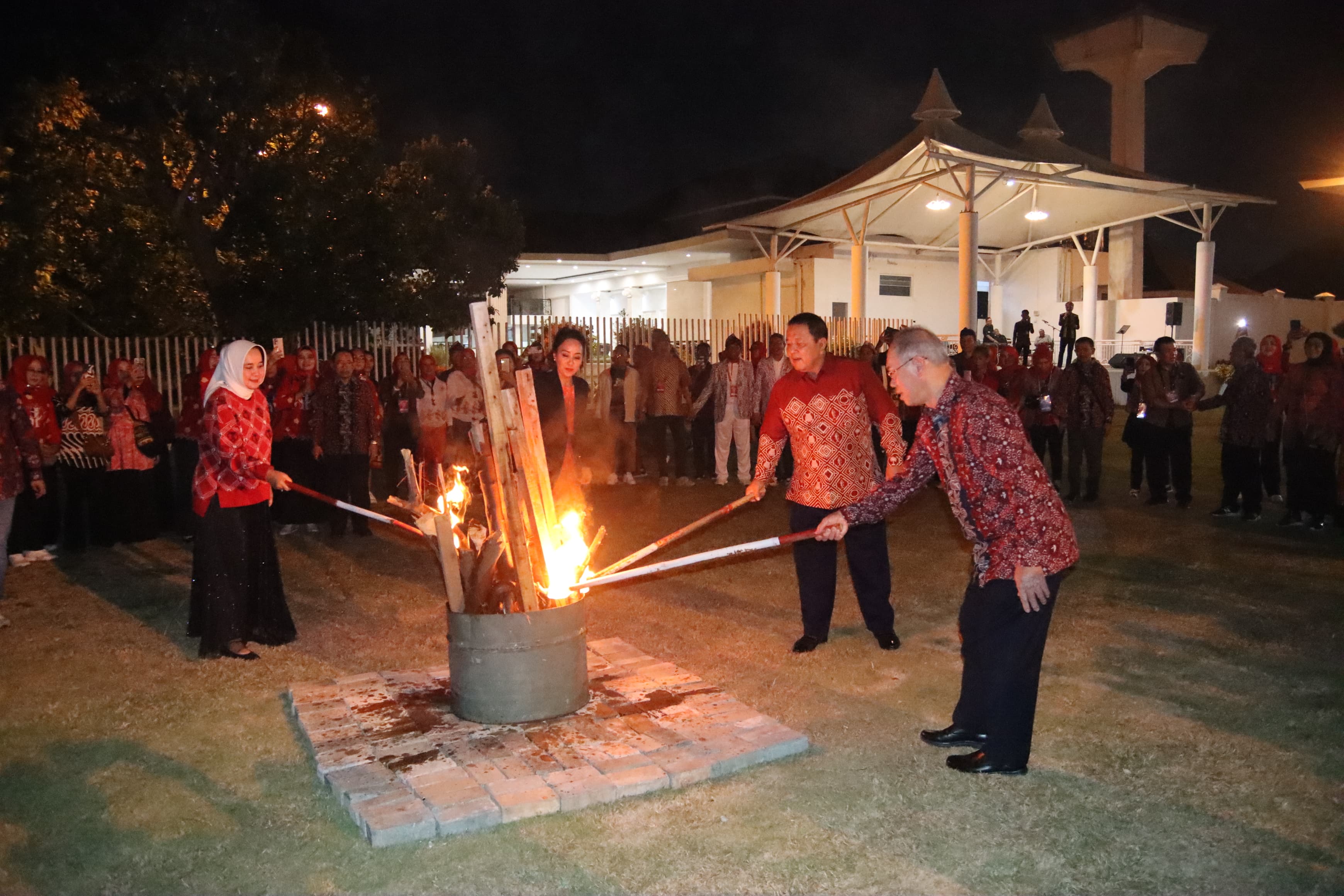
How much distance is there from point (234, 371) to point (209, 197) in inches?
497

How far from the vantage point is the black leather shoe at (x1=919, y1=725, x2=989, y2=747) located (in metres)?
4.58

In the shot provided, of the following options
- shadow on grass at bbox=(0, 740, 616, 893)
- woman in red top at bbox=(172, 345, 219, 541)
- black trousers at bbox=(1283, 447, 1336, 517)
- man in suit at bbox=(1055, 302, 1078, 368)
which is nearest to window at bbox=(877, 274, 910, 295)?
man in suit at bbox=(1055, 302, 1078, 368)

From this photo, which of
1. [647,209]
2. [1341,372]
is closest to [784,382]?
[1341,372]

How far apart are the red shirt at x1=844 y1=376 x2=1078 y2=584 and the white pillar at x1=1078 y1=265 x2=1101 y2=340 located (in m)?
26.5

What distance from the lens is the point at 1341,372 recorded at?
9.64 metres

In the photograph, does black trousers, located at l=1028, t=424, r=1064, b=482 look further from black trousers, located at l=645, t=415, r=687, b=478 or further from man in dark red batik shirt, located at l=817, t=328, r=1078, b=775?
man in dark red batik shirt, located at l=817, t=328, r=1078, b=775

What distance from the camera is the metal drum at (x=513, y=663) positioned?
474 cm

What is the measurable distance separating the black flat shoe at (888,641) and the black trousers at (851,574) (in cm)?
3

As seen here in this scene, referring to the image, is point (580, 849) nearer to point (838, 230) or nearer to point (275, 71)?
point (275, 71)

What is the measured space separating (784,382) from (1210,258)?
77.6 ft

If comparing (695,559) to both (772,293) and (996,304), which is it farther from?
(996,304)

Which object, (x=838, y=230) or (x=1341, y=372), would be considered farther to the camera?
(x=838, y=230)

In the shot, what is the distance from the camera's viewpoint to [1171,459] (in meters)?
11.7

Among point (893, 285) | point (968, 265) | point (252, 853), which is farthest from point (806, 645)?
point (893, 285)
